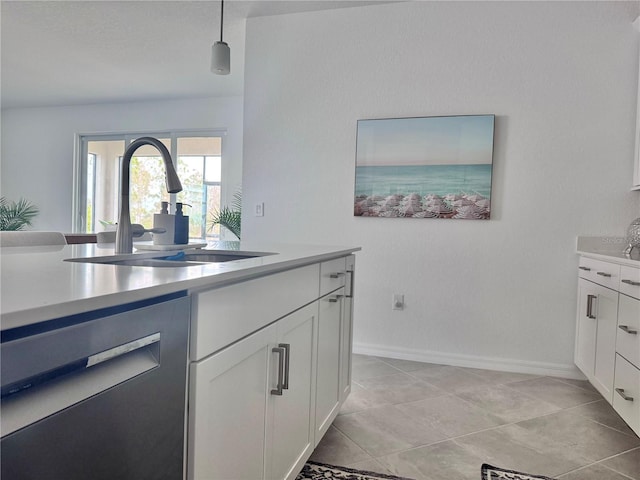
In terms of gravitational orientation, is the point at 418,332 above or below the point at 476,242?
below

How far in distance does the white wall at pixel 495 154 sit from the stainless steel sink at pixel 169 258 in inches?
69.7

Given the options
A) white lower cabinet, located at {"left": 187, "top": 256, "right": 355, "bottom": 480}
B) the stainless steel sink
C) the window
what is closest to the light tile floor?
white lower cabinet, located at {"left": 187, "top": 256, "right": 355, "bottom": 480}

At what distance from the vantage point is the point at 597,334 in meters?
2.41

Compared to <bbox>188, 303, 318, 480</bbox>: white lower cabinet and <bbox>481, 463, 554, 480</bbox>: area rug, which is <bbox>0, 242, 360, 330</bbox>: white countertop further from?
<bbox>481, 463, 554, 480</bbox>: area rug

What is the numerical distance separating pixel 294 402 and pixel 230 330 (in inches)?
20.5

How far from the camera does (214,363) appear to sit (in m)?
0.92

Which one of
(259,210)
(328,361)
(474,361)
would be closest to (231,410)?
(328,361)

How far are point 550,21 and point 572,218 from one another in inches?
50.7

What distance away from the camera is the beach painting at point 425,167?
301 centimetres

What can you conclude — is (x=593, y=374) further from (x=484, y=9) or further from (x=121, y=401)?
(x=121, y=401)

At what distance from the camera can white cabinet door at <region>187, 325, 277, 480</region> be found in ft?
2.86

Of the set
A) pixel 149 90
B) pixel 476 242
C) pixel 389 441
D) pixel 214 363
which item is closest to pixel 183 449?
pixel 214 363

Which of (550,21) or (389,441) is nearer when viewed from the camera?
(389,441)

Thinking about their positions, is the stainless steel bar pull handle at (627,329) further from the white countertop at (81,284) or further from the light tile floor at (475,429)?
the white countertop at (81,284)
